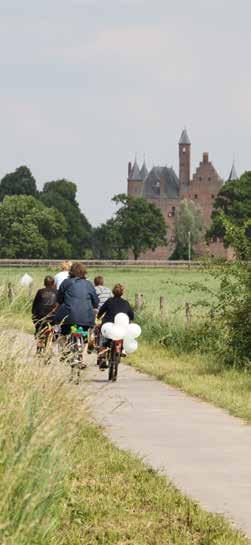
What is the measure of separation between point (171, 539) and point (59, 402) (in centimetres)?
118

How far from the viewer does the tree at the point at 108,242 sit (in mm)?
152375

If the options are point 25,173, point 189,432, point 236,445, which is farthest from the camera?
point 25,173

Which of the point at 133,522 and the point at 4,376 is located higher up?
the point at 4,376

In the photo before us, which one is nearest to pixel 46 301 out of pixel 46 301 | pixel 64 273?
pixel 46 301

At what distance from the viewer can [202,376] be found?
18031 mm

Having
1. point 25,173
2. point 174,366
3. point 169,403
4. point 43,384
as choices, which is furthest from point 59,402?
point 25,173

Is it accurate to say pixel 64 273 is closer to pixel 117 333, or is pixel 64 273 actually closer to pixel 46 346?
pixel 117 333

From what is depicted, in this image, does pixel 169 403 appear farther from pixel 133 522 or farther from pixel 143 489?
pixel 133 522

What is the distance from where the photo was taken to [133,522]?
26.3ft

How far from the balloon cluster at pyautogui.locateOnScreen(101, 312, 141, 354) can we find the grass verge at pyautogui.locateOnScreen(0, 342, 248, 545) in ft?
21.4

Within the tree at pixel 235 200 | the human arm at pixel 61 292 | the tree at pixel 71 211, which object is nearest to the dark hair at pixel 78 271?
the human arm at pixel 61 292

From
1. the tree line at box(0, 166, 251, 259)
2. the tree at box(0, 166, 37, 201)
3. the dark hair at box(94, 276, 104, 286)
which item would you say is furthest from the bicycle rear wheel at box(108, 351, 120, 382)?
the tree at box(0, 166, 37, 201)

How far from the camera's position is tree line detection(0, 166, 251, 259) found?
445 feet

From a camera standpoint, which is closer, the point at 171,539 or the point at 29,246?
the point at 171,539
